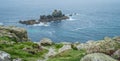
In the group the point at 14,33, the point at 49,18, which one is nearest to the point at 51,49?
the point at 14,33

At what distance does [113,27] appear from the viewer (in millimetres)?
157750

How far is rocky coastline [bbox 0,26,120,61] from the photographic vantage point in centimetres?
3658

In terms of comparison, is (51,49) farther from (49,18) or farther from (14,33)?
(49,18)

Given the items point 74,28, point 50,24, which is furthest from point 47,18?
point 74,28

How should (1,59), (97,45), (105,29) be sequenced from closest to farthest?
1. (1,59)
2. (97,45)
3. (105,29)

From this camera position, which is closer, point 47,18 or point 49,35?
point 49,35

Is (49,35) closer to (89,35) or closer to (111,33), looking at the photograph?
(89,35)

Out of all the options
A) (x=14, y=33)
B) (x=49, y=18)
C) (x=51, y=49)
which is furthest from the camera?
(x=49, y=18)

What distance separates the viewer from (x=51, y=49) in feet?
213

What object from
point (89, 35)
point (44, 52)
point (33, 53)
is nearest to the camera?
point (33, 53)

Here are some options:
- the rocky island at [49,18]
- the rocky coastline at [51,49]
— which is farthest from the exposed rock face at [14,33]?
the rocky island at [49,18]

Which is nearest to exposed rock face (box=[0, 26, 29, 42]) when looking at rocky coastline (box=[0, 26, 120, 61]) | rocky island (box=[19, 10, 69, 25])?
rocky coastline (box=[0, 26, 120, 61])

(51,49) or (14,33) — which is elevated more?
(14,33)

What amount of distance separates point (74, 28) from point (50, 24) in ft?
74.9
